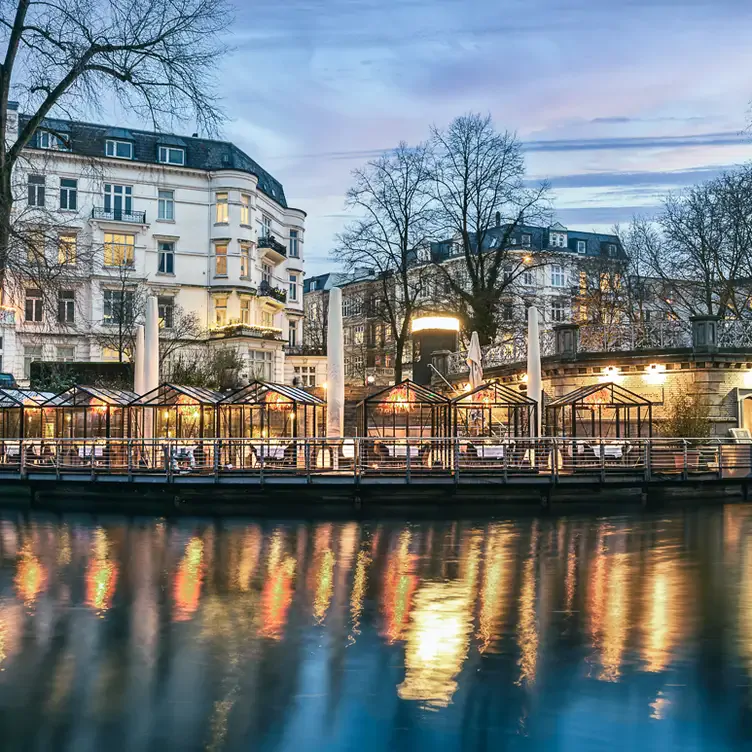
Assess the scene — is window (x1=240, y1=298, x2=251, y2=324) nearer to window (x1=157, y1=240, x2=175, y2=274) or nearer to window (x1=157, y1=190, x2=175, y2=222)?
window (x1=157, y1=240, x2=175, y2=274)

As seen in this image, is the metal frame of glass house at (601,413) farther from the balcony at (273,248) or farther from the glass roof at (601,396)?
the balcony at (273,248)

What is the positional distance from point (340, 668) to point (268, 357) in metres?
47.6

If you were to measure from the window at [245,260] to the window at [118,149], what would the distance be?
336 inches

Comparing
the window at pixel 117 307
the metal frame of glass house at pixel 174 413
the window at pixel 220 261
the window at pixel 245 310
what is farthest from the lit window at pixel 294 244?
the metal frame of glass house at pixel 174 413

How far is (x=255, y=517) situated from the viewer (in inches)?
823

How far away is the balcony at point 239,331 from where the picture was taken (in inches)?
2119

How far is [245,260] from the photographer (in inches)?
2245

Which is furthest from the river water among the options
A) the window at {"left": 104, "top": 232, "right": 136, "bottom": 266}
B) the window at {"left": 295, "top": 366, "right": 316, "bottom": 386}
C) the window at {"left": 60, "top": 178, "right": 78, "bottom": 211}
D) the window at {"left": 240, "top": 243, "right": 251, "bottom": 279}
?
the window at {"left": 295, "top": 366, "right": 316, "bottom": 386}

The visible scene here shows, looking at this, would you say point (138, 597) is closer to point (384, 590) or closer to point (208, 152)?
point (384, 590)

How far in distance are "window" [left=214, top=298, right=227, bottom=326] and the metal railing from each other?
1178 inches

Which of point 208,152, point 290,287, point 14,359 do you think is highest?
point 208,152

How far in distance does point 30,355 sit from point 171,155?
50.6 feet

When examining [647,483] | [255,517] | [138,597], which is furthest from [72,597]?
[647,483]

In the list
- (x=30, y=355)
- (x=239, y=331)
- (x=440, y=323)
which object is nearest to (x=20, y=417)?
(x=440, y=323)
